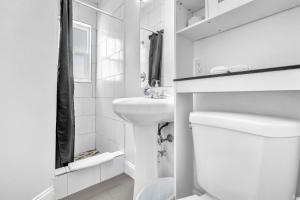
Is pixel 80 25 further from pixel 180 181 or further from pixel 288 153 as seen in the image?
pixel 288 153

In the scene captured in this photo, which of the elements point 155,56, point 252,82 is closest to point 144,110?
point 252,82

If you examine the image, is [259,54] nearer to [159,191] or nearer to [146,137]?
[146,137]

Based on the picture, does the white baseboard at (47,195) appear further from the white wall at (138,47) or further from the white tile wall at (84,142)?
the white tile wall at (84,142)

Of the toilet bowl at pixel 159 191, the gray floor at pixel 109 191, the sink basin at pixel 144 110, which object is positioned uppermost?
the sink basin at pixel 144 110

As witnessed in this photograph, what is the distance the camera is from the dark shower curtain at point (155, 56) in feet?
5.08

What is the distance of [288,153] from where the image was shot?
62 cm

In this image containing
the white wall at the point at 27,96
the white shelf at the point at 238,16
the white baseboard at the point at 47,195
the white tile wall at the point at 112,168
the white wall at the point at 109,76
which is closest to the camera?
the white shelf at the point at 238,16

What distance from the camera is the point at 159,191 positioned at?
1.21 meters

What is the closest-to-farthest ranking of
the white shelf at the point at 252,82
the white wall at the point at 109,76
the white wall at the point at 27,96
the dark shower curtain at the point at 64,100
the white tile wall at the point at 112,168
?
the white shelf at the point at 252,82, the white wall at the point at 27,96, the dark shower curtain at the point at 64,100, the white tile wall at the point at 112,168, the white wall at the point at 109,76

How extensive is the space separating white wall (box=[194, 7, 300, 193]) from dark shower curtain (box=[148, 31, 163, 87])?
0.48 metres

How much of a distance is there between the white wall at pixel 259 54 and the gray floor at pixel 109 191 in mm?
1053

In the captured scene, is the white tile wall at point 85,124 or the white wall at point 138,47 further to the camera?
the white tile wall at point 85,124

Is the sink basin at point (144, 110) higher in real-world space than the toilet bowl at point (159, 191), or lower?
higher

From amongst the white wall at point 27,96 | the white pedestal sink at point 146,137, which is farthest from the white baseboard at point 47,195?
the white pedestal sink at point 146,137
